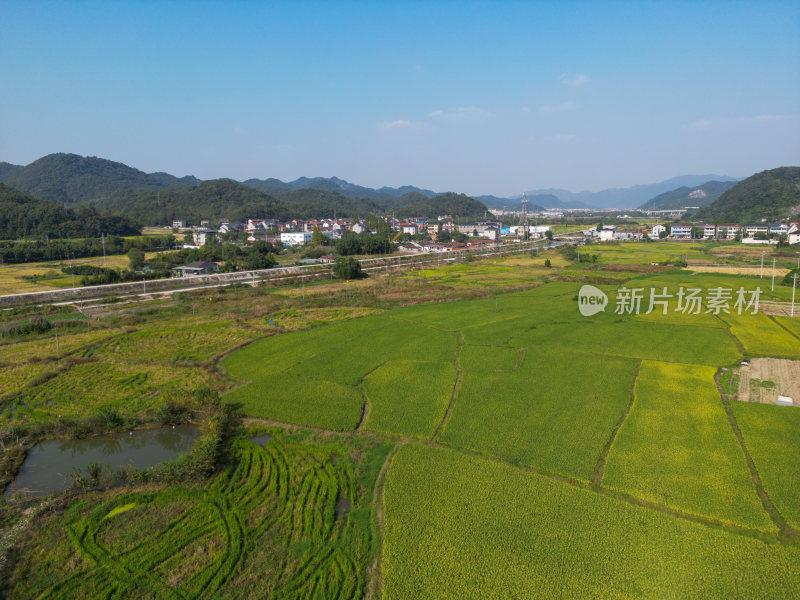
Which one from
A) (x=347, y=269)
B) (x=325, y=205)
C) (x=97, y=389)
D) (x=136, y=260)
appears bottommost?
(x=97, y=389)

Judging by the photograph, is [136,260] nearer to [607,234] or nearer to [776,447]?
[776,447]

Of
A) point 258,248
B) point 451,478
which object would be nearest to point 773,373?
point 451,478

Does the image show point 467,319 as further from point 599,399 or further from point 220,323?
point 220,323

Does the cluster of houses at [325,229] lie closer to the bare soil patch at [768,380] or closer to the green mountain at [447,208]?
the green mountain at [447,208]

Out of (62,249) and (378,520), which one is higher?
(62,249)

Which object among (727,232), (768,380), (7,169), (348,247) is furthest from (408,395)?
(7,169)
